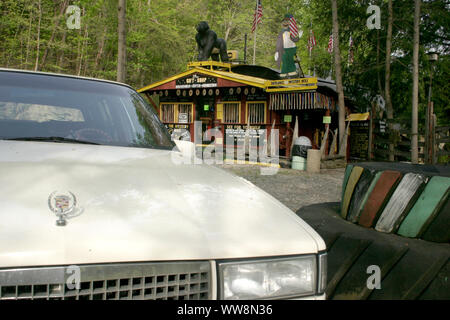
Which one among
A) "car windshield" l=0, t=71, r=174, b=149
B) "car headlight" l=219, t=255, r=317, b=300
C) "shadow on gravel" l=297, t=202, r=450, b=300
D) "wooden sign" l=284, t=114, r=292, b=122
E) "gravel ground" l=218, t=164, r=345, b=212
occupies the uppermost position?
"wooden sign" l=284, t=114, r=292, b=122

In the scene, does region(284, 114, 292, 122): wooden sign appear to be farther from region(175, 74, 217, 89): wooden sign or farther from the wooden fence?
the wooden fence

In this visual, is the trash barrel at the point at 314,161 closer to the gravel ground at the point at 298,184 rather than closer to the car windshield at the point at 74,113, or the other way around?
the gravel ground at the point at 298,184

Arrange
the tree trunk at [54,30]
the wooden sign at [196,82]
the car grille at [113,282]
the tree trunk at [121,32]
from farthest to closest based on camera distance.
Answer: the tree trunk at [54,30]
the wooden sign at [196,82]
the tree trunk at [121,32]
the car grille at [113,282]

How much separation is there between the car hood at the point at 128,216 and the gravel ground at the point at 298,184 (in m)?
4.72

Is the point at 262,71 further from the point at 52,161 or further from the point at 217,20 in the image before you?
the point at 217,20

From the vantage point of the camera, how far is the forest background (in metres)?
16.4

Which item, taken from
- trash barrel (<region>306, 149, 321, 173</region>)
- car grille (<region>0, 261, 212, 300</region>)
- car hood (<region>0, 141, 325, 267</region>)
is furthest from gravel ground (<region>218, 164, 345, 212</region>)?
car grille (<region>0, 261, 212, 300</region>)

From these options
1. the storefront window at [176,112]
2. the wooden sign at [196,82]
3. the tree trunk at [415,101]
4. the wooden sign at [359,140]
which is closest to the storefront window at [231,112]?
the wooden sign at [196,82]

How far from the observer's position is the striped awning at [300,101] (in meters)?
14.2

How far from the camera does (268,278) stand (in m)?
1.42

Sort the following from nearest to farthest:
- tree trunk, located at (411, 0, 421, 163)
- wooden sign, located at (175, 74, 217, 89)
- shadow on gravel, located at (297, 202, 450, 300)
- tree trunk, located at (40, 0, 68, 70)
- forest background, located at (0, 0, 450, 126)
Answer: shadow on gravel, located at (297, 202, 450, 300) < tree trunk, located at (411, 0, 421, 163) < wooden sign, located at (175, 74, 217, 89) < forest background, located at (0, 0, 450, 126) < tree trunk, located at (40, 0, 68, 70)

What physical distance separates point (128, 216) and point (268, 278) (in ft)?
1.96

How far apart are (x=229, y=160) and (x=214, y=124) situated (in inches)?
117

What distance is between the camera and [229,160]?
1465 cm
